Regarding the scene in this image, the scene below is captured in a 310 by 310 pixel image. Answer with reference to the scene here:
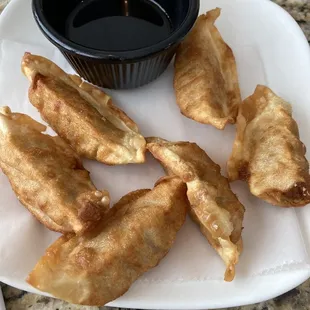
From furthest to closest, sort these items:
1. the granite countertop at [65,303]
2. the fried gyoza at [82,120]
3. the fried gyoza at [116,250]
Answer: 1. the fried gyoza at [82,120]
2. the granite countertop at [65,303]
3. the fried gyoza at [116,250]

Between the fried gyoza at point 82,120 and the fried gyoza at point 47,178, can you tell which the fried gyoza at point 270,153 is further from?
the fried gyoza at point 47,178

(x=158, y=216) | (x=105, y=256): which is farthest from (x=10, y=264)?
(x=158, y=216)

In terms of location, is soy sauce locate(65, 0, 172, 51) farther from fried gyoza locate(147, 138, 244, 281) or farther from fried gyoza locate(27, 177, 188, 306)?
fried gyoza locate(27, 177, 188, 306)

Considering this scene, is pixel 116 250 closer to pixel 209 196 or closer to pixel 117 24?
pixel 209 196

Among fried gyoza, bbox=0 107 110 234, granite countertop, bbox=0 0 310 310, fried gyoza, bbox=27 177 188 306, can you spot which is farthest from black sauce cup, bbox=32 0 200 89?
granite countertop, bbox=0 0 310 310

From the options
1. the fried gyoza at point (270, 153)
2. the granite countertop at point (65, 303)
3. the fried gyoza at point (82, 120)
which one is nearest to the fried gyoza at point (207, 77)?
the fried gyoza at point (270, 153)

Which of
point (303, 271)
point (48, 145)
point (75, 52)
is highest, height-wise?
point (75, 52)

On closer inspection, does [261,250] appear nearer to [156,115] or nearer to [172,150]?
[172,150]
